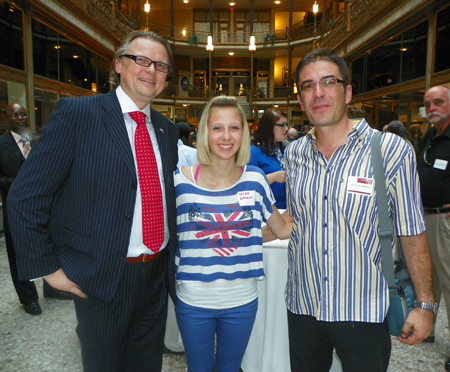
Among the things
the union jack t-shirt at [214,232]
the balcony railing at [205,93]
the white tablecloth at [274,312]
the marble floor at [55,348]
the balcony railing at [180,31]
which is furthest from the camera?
the balcony railing at [205,93]

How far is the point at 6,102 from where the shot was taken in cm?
692

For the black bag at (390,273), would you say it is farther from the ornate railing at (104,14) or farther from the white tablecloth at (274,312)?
the ornate railing at (104,14)

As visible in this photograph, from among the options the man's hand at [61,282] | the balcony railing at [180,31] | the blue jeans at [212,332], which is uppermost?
the balcony railing at [180,31]

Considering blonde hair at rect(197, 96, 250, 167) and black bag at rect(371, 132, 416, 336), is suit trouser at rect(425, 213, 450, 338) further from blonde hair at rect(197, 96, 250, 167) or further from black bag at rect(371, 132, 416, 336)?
Answer: blonde hair at rect(197, 96, 250, 167)

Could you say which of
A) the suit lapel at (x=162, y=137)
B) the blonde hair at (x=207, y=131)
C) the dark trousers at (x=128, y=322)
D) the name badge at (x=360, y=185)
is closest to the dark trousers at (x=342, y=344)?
the name badge at (x=360, y=185)

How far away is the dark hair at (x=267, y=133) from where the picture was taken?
3807mm

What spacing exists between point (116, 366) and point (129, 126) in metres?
1.15

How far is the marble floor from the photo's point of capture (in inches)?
107

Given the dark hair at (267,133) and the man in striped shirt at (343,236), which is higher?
the dark hair at (267,133)

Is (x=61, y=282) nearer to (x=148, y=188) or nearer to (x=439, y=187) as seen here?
(x=148, y=188)

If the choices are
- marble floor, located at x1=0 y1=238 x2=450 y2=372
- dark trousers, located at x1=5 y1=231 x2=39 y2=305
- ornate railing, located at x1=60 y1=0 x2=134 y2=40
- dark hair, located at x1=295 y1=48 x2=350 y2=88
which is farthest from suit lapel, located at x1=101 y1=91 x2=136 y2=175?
ornate railing, located at x1=60 y1=0 x2=134 y2=40

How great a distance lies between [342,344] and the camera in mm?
1537

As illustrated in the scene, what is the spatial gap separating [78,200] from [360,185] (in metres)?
1.20

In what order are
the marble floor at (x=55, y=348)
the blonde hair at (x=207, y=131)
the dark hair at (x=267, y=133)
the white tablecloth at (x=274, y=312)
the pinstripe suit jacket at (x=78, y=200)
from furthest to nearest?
the dark hair at (x=267, y=133)
the marble floor at (x=55, y=348)
the white tablecloth at (x=274, y=312)
the blonde hair at (x=207, y=131)
the pinstripe suit jacket at (x=78, y=200)
